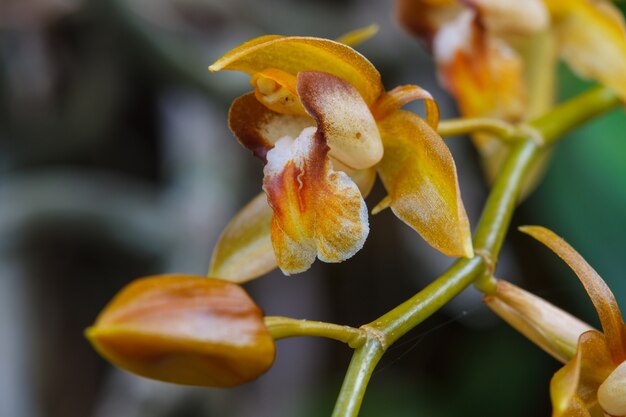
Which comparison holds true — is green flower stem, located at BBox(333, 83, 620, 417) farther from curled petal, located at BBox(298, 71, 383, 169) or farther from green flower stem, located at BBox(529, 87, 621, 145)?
curled petal, located at BBox(298, 71, 383, 169)

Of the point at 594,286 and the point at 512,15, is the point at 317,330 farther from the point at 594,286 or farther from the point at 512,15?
the point at 512,15

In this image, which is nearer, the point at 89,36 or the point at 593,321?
the point at 593,321

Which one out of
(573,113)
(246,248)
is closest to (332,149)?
(246,248)

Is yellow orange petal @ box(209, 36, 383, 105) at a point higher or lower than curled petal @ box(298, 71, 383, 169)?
higher

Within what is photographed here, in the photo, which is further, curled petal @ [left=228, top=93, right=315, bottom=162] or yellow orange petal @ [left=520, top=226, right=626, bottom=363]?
curled petal @ [left=228, top=93, right=315, bottom=162]

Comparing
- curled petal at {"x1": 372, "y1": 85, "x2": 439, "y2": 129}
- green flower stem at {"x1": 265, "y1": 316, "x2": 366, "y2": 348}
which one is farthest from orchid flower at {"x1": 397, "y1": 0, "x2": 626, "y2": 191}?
green flower stem at {"x1": 265, "y1": 316, "x2": 366, "y2": 348}

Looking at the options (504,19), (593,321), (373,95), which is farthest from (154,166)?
(373,95)

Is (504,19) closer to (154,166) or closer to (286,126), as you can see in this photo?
(286,126)
